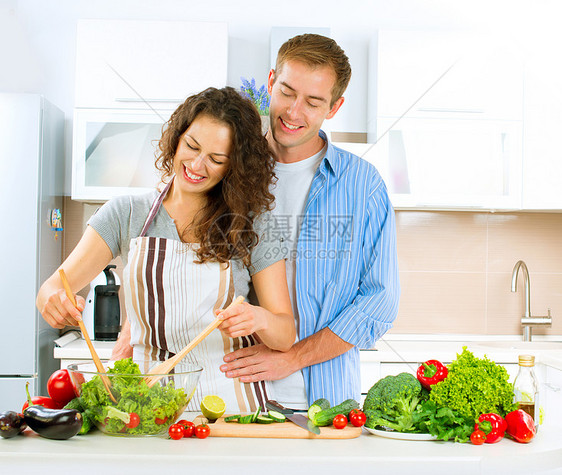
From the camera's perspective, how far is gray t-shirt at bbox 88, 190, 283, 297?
140 centimetres

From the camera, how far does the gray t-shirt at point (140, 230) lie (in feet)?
4.60

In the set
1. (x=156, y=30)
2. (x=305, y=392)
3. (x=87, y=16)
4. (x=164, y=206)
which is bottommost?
(x=305, y=392)

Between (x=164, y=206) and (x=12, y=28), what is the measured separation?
205 centimetres

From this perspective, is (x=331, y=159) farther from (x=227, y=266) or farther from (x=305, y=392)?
(x=305, y=392)

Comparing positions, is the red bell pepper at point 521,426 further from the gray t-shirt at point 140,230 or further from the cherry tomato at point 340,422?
the gray t-shirt at point 140,230

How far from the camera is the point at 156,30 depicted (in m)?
2.57

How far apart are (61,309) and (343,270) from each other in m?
0.69

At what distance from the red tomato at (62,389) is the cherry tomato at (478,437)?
0.71 m

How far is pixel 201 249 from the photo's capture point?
4.59 feet

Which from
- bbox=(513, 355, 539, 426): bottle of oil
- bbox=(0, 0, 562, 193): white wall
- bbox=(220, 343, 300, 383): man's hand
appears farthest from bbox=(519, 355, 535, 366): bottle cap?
bbox=(0, 0, 562, 193): white wall

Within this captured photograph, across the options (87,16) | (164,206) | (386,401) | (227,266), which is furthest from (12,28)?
(386,401)

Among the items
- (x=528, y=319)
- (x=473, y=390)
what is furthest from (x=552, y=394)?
(x=473, y=390)

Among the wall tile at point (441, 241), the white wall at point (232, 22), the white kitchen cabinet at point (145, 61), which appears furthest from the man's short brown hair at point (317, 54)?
the wall tile at point (441, 241)

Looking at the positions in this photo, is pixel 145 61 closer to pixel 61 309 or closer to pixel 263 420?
pixel 61 309
